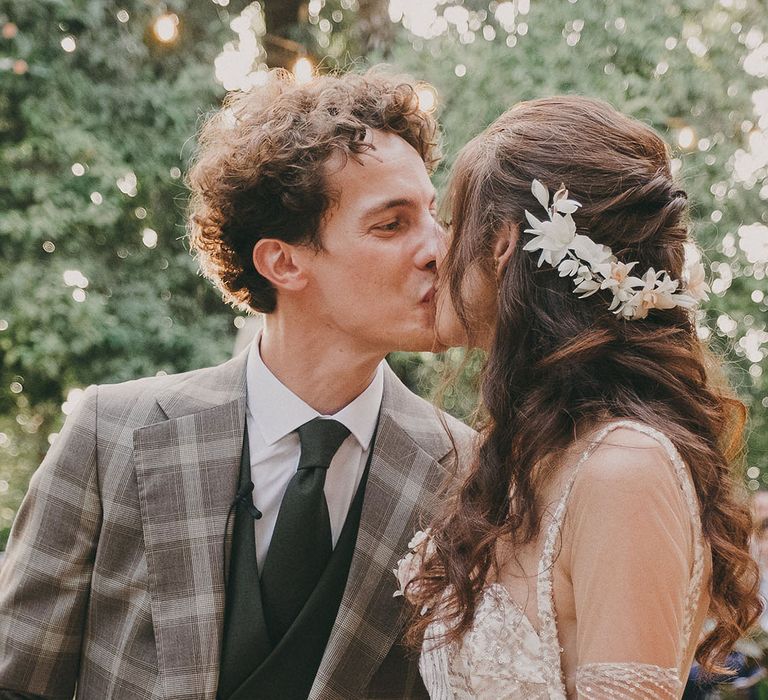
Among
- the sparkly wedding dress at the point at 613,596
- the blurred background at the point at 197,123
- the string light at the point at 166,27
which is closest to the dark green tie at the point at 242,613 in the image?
the sparkly wedding dress at the point at 613,596

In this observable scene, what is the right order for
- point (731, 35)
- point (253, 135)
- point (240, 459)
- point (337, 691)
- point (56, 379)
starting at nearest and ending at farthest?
point (337, 691) → point (240, 459) → point (253, 135) → point (731, 35) → point (56, 379)

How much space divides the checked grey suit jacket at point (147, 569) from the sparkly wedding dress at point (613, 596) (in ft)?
1.81

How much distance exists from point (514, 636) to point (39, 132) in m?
5.32

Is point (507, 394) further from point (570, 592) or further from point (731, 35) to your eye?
point (731, 35)

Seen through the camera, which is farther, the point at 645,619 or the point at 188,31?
the point at 188,31

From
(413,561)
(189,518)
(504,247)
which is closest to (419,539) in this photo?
(413,561)

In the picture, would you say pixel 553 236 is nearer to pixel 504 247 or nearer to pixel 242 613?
pixel 504 247

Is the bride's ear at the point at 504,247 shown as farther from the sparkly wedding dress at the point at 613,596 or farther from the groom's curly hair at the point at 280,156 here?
the groom's curly hair at the point at 280,156

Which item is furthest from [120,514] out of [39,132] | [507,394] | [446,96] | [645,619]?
[39,132]

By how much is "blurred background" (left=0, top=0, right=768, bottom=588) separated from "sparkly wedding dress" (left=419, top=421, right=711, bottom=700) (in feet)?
10.8

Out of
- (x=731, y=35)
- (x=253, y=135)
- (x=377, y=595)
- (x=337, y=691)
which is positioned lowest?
(x=337, y=691)

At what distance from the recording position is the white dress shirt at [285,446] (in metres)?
2.24

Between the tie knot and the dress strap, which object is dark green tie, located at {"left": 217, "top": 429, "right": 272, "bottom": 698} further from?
the dress strap

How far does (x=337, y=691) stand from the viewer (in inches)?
80.4
